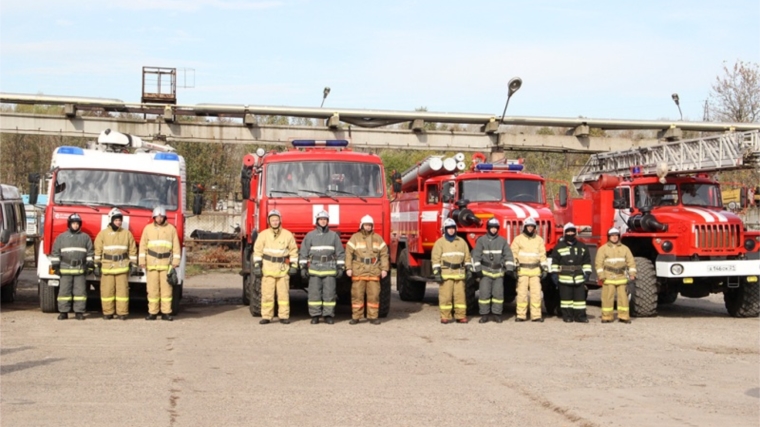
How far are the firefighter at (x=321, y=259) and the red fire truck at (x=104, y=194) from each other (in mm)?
2295

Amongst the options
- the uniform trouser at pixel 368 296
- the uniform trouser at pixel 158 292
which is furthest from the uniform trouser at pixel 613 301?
the uniform trouser at pixel 158 292

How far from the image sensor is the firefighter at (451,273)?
1634cm

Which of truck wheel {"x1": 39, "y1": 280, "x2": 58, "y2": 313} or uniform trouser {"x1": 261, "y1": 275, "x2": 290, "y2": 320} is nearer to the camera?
uniform trouser {"x1": 261, "y1": 275, "x2": 290, "y2": 320}

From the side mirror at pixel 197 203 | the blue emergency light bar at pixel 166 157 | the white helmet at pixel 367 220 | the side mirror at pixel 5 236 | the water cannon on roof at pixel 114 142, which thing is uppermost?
the water cannon on roof at pixel 114 142

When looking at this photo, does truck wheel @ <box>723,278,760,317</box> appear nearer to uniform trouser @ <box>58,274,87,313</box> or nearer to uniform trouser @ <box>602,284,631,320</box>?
uniform trouser @ <box>602,284,631,320</box>

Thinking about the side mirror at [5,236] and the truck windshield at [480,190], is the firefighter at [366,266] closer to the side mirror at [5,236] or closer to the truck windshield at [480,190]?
the truck windshield at [480,190]

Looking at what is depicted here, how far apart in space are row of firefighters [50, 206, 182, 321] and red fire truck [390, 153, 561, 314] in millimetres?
4265

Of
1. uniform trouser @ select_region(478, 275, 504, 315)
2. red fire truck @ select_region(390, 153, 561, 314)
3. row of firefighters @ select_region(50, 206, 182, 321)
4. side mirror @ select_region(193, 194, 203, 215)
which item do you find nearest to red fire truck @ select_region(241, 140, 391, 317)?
red fire truck @ select_region(390, 153, 561, 314)

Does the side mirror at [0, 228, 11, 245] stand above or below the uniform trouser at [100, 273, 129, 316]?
above

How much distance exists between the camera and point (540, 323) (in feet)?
53.9

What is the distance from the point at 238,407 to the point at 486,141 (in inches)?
897

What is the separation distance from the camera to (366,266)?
632 inches

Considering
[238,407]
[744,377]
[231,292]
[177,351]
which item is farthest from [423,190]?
[238,407]

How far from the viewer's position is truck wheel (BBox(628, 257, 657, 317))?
16844mm
